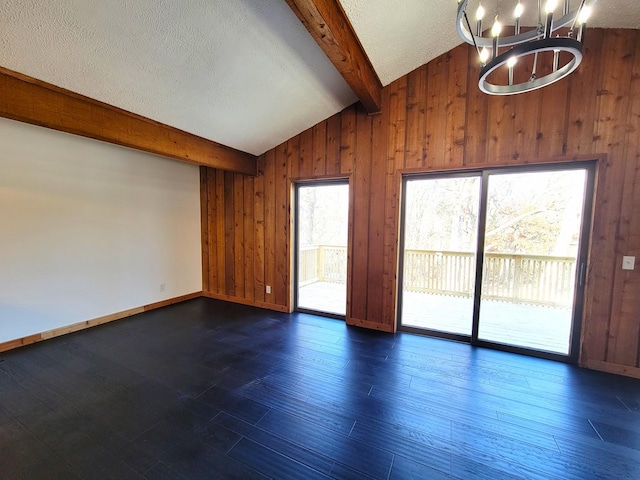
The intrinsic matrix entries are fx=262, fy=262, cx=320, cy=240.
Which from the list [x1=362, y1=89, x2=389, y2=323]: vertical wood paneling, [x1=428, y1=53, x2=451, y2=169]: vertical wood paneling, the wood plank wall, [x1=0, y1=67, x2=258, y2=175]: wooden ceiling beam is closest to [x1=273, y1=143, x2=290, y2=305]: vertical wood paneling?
the wood plank wall

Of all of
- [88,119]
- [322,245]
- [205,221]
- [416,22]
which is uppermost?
[416,22]

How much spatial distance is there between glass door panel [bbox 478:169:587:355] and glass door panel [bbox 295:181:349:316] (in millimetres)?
1799

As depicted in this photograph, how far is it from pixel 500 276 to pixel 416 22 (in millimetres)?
2910

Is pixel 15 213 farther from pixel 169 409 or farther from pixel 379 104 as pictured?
pixel 379 104

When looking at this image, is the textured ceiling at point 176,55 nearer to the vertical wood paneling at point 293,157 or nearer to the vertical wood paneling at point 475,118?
the vertical wood paneling at point 293,157

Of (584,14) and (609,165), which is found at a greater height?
(584,14)

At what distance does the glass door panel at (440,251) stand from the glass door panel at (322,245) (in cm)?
93

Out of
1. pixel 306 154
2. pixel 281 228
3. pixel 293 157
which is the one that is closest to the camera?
pixel 306 154

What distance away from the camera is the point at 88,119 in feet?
7.70

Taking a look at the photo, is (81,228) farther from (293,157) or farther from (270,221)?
(293,157)

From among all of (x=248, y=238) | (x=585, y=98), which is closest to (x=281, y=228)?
(x=248, y=238)

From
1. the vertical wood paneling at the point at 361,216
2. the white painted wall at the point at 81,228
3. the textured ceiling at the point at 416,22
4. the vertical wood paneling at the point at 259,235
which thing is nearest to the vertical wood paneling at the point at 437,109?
the textured ceiling at the point at 416,22

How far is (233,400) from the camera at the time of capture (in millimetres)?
2086

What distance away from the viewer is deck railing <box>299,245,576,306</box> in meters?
2.98
